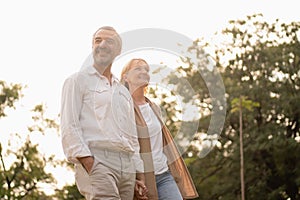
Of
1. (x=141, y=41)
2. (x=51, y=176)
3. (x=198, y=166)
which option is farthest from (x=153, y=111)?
(x=51, y=176)

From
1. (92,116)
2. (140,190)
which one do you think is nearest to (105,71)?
(92,116)

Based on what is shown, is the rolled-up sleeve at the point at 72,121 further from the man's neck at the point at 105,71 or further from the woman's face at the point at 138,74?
the woman's face at the point at 138,74

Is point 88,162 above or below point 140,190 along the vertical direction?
above

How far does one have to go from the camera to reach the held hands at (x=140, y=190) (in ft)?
11.5

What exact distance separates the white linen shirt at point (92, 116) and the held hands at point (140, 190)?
119 mm

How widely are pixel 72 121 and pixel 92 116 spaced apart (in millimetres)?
103

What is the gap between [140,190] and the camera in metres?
3.52

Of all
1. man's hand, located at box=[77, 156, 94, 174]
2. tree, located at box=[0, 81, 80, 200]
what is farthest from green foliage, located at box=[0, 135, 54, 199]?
man's hand, located at box=[77, 156, 94, 174]

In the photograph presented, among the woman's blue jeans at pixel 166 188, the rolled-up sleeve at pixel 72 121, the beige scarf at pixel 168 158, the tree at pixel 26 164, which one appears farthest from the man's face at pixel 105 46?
the tree at pixel 26 164

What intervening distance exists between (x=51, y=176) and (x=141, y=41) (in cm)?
3013

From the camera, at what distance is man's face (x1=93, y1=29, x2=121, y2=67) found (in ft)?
11.2

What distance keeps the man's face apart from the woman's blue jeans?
32.0 inches

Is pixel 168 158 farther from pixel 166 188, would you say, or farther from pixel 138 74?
pixel 138 74

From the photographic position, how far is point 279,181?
2980 centimetres
